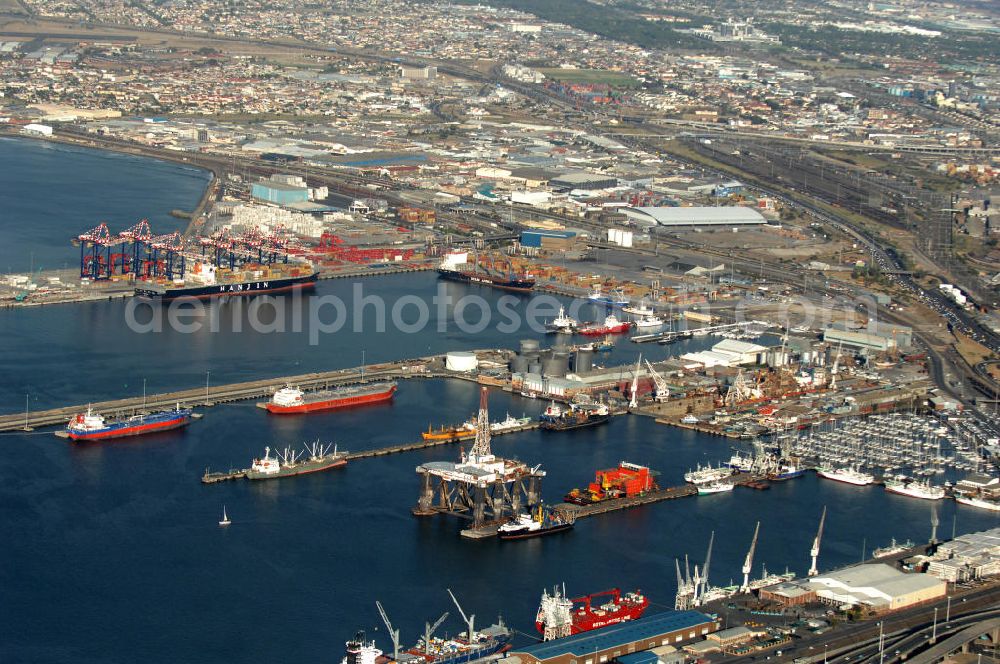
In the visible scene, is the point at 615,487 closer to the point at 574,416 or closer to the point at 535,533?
the point at 535,533

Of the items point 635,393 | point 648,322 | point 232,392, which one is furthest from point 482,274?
point 232,392

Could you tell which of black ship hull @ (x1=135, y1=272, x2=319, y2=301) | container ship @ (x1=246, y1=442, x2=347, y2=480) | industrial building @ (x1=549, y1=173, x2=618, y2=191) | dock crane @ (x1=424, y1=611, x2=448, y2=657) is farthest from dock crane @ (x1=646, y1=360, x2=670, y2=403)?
industrial building @ (x1=549, y1=173, x2=618, y2=191)

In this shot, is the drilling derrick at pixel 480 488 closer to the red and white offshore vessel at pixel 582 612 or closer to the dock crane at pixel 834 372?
the red and white offshore vessel at pixel 582 612

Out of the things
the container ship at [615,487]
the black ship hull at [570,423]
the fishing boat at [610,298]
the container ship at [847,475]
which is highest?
the container ship at [615,487]

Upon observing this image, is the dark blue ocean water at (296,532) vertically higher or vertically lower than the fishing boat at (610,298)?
higher

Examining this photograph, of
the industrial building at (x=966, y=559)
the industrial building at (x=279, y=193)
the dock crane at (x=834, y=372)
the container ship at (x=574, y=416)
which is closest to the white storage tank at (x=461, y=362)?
the container ship at (x=574, y=416)
